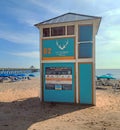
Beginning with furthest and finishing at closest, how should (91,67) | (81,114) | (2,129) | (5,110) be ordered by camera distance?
(91,67), (5,110), (81,114), (2,129)

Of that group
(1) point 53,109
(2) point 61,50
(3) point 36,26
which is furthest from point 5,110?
(3) point 36,26

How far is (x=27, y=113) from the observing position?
988 cm

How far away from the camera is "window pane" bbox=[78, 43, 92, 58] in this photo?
471 inches

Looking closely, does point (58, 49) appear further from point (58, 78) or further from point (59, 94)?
point (59, 94)

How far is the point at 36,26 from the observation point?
13062mm

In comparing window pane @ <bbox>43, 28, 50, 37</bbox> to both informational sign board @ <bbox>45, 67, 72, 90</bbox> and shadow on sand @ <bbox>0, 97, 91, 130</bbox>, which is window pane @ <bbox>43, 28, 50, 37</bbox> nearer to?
informational sign board @ <bbox>45, 67, 72, 90</bbox>

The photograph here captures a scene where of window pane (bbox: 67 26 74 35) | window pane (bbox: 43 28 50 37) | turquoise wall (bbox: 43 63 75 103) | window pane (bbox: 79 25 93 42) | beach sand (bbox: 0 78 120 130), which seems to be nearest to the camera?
beach sand (bbox: 0 78 120 130)

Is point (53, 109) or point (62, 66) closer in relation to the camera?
→ point (53, 109)

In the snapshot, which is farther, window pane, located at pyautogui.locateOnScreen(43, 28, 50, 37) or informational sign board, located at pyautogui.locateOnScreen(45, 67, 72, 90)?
window pane, located at pyautogui.locateOnScreen(43, 28, 50, 37)

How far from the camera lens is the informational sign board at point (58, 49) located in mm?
12235

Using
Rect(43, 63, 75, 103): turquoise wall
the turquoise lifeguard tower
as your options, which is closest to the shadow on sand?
Rect(43, 63, 75, 103): turquoise wall

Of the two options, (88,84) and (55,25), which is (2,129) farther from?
(55,25)

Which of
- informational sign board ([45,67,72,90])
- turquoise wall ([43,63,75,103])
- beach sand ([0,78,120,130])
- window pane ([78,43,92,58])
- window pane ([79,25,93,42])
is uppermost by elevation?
window pane ([79,25,93,42])

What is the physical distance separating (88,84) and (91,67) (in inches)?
36.6
